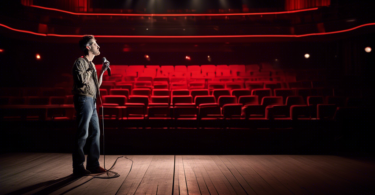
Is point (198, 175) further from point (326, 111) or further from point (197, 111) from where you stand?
point (326, 111)

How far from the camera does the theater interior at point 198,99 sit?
4.82 ft

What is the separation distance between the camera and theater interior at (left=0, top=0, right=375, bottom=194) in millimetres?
1469

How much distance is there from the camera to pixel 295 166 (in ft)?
5.52

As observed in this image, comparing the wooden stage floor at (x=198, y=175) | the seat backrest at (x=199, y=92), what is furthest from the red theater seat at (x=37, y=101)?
the seat backrest at (x=199, y=92)

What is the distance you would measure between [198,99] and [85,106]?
161cm

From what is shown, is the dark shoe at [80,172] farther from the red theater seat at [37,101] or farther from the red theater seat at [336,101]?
the red theater seat at [336,101]

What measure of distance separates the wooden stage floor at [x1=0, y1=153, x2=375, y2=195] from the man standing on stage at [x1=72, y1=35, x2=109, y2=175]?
97 mm

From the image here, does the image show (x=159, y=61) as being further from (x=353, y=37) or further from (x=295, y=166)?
(x=295, y=166)

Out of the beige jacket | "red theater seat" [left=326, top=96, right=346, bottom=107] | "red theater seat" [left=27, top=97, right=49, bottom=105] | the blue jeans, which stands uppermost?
the beige jacket

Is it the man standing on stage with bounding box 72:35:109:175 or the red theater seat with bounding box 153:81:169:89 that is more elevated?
the red theater seat with bounding box 153:81:169:89

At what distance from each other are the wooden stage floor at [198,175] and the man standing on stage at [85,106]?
10 cm

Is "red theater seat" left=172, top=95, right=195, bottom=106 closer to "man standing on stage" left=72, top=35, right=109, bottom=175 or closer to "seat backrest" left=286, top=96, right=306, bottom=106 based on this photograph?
"seat backrest" left=286, top=96, right=306, bottom=106

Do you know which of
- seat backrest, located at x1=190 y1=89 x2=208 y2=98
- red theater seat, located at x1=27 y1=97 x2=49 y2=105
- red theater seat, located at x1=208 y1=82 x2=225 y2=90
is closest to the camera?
Answer: red theater seat, located at x1=27 y1=97 x2=49 y2=105

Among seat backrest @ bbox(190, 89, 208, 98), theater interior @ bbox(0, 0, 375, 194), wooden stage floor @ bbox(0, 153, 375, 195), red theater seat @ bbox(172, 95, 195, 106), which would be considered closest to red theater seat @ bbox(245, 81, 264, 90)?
theater interior @ bbox(0, 0, 375, 194)
